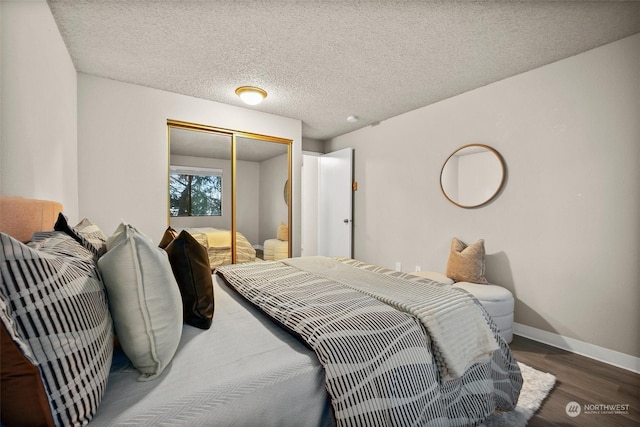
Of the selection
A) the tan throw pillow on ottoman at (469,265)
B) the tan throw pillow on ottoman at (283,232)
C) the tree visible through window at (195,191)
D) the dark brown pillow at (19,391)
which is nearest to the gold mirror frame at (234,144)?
the tan throw pillow on ottoman at (283,232)

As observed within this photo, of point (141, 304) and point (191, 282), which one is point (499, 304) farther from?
point (141, 304)

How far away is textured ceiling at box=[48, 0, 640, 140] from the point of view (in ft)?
6.12

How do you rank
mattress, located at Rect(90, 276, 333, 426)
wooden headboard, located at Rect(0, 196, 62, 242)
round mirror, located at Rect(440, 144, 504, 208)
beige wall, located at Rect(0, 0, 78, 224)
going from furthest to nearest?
round mirror, located at Rect(440, 144, 504, 208) < beige wall, located at Rect(0, 0, 78, 224) < wooden headboard, located at Rect(0, 196, 62, 242) < mattress, located at Rect(90, 276, 333, 426)

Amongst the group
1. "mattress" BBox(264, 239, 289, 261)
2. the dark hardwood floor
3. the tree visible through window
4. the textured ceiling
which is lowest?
the dark hardwood floor

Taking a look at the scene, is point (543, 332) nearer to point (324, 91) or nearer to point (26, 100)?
point (324, 91)

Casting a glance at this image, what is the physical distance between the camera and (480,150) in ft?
9.90

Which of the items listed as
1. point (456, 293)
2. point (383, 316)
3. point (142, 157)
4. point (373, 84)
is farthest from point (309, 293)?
point (142, 157)

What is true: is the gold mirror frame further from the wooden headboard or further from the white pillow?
the white pillow

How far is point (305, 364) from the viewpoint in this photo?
990 mm

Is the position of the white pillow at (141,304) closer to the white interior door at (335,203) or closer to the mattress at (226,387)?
the mattress at (226,387)

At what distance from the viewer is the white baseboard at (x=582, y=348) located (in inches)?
83.4

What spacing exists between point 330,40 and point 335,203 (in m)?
3.01

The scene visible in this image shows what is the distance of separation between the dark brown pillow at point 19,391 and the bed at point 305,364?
0.02 meters

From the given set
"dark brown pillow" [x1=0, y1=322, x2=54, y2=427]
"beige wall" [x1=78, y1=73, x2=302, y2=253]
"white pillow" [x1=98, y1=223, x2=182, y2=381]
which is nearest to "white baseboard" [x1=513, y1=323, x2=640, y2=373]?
"white pillow" [x1=98, y1=223, x2=182, y2=381]
